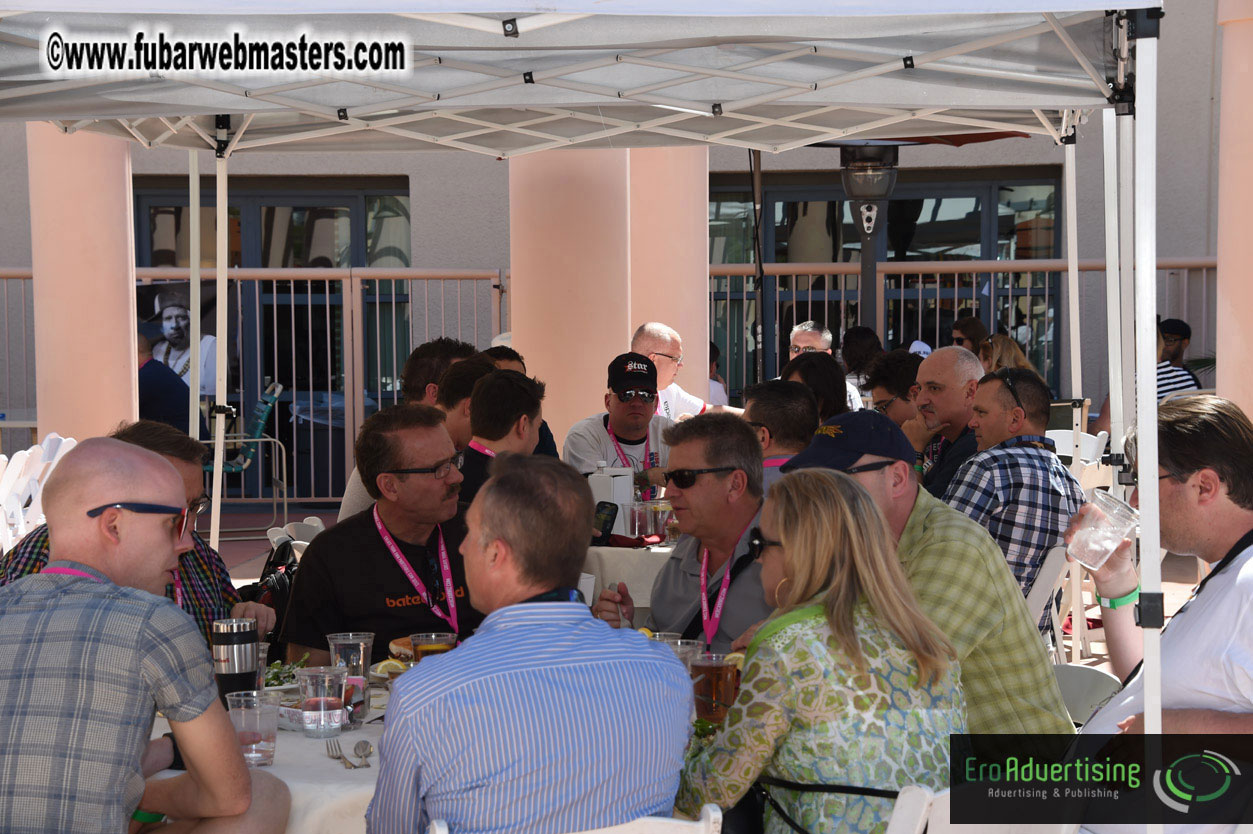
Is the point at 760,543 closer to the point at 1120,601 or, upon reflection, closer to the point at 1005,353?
the point at 1120,601

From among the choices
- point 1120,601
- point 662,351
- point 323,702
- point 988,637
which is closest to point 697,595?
point 988,637

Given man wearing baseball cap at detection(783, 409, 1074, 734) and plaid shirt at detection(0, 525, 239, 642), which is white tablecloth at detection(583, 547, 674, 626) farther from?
man wearing baseball cap at detection(783, 409, 1074, 734)

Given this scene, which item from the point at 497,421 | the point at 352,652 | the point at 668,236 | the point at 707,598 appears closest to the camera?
the point at 352,652

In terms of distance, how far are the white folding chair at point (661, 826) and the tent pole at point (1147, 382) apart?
0.93 metres

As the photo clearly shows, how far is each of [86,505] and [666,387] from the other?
516cm

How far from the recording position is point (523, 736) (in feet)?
6.46

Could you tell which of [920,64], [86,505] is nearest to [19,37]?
[86,505]

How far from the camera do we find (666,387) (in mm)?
7191

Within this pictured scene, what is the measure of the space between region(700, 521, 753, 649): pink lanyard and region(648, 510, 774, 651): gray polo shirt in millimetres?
11

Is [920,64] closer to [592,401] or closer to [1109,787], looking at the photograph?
[1109,787]

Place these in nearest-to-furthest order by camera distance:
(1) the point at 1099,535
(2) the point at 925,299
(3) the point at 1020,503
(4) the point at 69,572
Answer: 1. (4) the point at 69,572
2. (1) the point at 1099,535
3. (3) the point at 1020,503
4. (2) the point at 925,299

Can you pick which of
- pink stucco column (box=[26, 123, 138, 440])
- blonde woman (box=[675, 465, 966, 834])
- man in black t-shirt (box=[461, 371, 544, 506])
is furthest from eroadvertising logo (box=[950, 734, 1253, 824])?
pink stucco column (box=[26, 123, 138, 440])

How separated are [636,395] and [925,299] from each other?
20.0 ft

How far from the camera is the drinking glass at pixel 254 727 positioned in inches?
95.3
